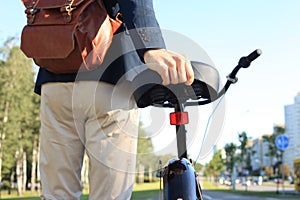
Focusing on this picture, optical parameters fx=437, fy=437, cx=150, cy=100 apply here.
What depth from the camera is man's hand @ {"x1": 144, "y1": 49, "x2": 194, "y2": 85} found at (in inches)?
49.9

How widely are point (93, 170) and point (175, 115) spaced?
16.2 inches

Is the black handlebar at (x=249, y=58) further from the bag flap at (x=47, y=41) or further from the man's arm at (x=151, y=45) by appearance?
the bag flap at (x=47, y=41)

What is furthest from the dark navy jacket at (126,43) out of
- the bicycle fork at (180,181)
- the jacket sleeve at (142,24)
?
the bicycle fork at (180,181)

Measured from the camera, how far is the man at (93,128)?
1.62 metres

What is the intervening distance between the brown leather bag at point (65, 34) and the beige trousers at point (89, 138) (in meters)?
0.12

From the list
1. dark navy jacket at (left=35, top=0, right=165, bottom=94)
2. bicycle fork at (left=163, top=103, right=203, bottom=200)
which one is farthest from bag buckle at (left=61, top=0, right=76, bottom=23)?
bicycle fork at (left=163, top=103, right=203, bottom=200)

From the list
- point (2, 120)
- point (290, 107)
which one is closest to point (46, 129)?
point (2, 120)

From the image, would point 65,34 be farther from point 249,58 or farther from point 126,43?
point 249,58

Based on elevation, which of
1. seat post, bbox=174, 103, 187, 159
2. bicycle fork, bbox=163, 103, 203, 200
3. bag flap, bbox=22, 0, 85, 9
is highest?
bag flap, bbox=22, 0, 85, 9

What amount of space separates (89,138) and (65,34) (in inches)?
15.6

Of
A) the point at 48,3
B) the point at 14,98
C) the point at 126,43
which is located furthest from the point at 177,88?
the point at 14,98

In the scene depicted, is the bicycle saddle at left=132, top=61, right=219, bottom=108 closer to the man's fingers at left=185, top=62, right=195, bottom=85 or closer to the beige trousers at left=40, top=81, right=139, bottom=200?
the man's fingers at left=185, top=62, right=195, bottom=85

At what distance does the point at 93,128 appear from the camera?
1631mm

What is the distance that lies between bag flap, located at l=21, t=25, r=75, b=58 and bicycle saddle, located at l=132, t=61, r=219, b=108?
0.27 m
